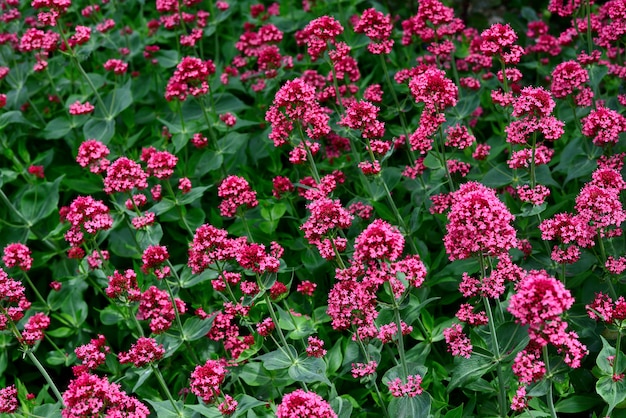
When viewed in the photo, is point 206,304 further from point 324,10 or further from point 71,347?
point 324,10

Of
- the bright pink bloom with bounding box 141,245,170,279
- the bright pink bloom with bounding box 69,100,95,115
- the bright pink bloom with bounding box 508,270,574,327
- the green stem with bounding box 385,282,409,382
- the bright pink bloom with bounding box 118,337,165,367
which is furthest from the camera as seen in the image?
the bright pink bloom with bounding box 69,100,95,115

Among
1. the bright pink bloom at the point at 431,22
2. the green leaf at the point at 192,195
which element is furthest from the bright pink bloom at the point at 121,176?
the bright pink bloom at the point at 431,22

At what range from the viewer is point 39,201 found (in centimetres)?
655

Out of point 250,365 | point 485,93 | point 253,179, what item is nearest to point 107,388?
point 250,365

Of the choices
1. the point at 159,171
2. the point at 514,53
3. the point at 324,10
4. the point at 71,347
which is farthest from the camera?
the point at 324,10

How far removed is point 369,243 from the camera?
3.84 meters

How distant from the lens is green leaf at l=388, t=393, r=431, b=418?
4.23 m

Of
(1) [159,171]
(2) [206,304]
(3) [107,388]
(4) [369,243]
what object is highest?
(4) [369,243]

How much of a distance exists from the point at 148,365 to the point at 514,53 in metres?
3.23

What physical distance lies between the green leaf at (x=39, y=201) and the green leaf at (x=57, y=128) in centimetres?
74

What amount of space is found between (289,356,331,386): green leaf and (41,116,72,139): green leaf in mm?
3869

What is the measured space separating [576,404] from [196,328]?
2.55m

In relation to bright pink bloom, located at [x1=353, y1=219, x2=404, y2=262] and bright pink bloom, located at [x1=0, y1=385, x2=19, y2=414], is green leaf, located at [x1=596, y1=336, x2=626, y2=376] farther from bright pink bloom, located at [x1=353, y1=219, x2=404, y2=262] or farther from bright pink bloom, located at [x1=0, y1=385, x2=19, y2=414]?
bright pink bloom, located at [x1=0, y1=385, x2=19, y2=414]

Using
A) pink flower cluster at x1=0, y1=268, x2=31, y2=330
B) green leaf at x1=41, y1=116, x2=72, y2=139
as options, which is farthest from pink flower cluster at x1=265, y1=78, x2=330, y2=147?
green leaf at x1=41, y1=116, x2=72, y2=139
